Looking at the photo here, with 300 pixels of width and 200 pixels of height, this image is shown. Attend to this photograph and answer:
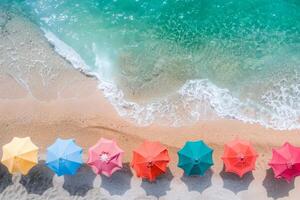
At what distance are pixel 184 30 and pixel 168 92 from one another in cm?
399

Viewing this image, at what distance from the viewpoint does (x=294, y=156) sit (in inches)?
823

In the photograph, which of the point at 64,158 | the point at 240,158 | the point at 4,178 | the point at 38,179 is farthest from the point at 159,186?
the point at 4,178

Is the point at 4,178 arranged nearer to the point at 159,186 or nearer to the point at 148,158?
the point at 148,158

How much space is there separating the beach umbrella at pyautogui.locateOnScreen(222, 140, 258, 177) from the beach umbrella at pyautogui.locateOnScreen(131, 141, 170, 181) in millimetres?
2788

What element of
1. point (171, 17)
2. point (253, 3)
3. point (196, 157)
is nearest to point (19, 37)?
point (171, 17)

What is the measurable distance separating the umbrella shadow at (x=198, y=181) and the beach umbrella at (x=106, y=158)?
3264 mm

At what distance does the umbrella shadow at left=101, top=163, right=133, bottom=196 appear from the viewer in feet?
71.2

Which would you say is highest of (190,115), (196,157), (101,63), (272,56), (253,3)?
(253,3)

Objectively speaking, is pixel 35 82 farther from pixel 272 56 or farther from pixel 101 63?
pixel 272 56

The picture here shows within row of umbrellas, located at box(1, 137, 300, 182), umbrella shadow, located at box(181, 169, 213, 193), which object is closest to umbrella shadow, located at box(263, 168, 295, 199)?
row of umbrellas, located at box(1, 137, 300, 182)

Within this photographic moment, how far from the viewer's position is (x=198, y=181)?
2186cm

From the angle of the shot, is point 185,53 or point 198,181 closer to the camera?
point 198,181

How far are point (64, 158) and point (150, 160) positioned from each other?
390cm

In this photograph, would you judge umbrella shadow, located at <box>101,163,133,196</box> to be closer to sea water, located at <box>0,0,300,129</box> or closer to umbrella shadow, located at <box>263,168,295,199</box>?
sea water, located at <box>0,0,300,129</box>
